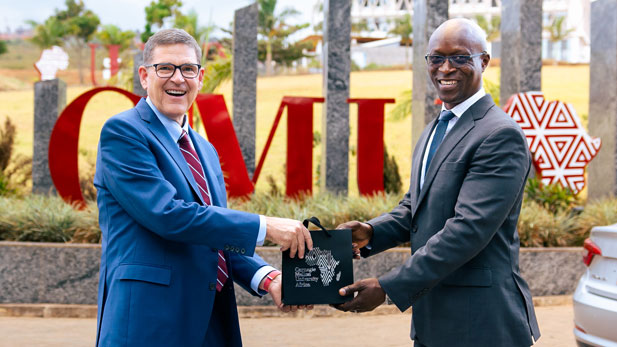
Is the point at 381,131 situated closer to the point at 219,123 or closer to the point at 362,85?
the point at 219,123

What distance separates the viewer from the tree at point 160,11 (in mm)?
56250

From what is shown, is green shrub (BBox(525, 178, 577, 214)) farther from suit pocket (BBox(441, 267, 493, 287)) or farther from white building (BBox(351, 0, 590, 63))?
white building (BBox(351, 0, 590, 63))

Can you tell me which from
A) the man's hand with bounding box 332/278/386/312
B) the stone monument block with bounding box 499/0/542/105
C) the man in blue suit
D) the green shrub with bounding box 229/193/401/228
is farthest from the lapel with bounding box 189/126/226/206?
the stone monument block with bounding box 499/0/542/105

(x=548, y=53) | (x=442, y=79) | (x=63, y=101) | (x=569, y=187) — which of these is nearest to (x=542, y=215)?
(x=569, y=187)

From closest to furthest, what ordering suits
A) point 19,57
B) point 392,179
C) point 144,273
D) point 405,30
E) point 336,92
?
point 144,273 < point 336,92 < point 392,179 < point 405,30 < point 19,57

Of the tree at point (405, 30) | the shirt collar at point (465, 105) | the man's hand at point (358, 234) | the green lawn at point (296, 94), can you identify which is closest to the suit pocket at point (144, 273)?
the man's hand at point (358, 234)

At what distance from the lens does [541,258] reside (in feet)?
25.5

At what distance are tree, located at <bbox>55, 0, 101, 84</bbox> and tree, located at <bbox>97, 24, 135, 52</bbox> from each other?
7.41 m

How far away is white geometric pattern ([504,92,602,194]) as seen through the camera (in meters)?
9.74

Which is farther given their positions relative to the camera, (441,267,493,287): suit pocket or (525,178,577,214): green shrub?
(525,178,577,214): green shrub

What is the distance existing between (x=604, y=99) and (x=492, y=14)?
76195 mm

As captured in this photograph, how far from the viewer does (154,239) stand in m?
2.56

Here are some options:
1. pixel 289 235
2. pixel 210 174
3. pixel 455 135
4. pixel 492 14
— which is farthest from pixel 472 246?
pixel 492 14

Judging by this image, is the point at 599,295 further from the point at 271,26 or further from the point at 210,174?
the point at 271,26
